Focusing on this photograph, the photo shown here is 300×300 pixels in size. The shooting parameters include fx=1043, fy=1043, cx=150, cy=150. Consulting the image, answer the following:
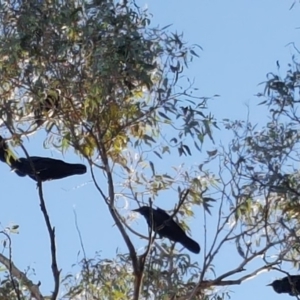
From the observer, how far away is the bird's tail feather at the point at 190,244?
6902 millimetres

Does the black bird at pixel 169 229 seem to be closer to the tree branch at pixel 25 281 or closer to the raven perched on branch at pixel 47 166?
the raven perched on branch at pixel 47 166

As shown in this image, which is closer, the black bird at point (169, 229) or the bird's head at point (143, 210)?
the black bird at point (169, 229)

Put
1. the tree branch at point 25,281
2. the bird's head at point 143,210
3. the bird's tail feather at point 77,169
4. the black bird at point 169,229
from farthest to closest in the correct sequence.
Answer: the bird's tail feather at point 77,169 < the bird's head at point 143,210 < the black bird at point 169,229 < the tree branch at point 25,281

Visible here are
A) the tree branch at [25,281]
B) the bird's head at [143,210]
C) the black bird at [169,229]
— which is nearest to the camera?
the tree branch at [25,281]

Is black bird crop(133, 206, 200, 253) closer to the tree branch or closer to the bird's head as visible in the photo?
the bird's head

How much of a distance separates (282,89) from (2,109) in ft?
6.25

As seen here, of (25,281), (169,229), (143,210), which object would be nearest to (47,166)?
(143,210)

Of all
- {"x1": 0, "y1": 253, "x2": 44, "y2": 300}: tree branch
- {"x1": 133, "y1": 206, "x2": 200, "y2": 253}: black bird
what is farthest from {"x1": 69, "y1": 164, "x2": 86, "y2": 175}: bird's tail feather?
{"x1": 0, "y1": 253, "x2": 44, "y2": 300}: tree branch

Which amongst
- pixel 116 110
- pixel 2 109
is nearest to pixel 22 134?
pixel 2 109

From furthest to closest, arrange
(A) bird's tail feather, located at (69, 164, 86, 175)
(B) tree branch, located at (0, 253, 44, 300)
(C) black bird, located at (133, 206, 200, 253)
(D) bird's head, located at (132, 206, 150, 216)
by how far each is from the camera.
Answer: (A) bird's tail feather, located at (69, 164, 86, 175) → (D) bird's head, located at (132, 206, 150, 216) → (C) black bird, located at (133, 206, 200, 253) → (B) tree branch, located at (0, 253, 44, 300)

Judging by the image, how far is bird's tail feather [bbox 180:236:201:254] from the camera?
690 cm

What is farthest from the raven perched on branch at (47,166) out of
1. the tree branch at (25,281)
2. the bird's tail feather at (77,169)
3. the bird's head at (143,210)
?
the tree branch at (25,281)

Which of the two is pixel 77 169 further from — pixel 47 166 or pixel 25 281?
pixel 25 281

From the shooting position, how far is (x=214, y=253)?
594cm
